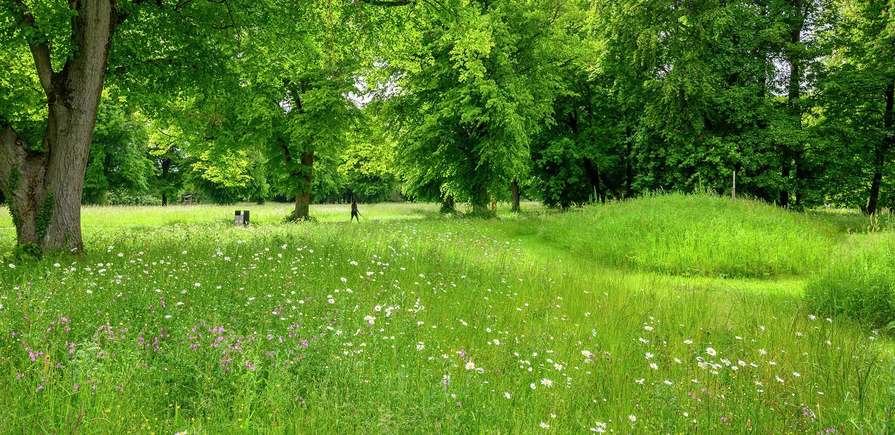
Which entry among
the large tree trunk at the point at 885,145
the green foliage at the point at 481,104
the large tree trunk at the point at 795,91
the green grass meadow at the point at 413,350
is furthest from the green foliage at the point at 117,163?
the large tree trunk at the point at 885,145

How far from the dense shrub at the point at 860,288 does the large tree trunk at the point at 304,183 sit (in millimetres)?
22821

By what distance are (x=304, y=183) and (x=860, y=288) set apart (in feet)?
78.3

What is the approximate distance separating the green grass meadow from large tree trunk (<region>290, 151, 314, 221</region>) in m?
17.0

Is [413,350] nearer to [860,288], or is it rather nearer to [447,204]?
[860,288]

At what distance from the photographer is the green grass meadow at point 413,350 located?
11.6 feet

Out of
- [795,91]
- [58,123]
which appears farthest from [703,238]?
[795,91]

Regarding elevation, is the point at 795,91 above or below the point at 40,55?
above

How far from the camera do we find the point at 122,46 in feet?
38.8

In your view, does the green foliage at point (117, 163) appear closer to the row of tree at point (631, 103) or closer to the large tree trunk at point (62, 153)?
the row of tree at point (631, 103)

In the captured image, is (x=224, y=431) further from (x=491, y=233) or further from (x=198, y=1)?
(x=491, y=233)

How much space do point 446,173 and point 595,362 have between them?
23.2m

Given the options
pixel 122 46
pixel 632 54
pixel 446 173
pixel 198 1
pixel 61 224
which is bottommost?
pixel 61 224

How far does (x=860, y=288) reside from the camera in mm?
8305

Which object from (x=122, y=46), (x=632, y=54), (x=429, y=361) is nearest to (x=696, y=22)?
(x=632, y=54)
